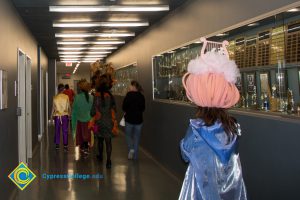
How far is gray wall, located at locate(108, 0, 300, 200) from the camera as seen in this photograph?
306 centimetres

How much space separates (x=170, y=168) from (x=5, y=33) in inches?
131

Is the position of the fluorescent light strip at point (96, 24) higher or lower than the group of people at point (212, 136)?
higher

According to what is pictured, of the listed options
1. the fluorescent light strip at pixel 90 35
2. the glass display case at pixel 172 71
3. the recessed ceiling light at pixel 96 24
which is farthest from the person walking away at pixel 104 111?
the fluorescent light strip at pixel 90 35

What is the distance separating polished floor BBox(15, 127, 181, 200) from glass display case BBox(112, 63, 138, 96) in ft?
9.01

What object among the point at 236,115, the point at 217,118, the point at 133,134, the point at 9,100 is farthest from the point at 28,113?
the point at 217,118

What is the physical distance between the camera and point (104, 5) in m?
5.88

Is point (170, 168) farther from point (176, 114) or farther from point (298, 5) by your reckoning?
point (298, 5)

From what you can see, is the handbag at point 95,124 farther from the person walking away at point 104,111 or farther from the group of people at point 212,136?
the group of people at point 212,136

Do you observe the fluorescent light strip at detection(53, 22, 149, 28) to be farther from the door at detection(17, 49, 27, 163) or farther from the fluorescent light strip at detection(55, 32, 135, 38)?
the fluorescent light strip at detection(55, 32, 135, 38)

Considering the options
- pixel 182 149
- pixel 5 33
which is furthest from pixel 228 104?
pixel 5 33

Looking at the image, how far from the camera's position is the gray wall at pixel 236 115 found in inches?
120

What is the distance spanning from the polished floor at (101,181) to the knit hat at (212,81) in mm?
2756

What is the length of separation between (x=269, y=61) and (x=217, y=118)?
1237 millimetres

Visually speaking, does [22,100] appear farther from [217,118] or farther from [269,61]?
[217,118]
